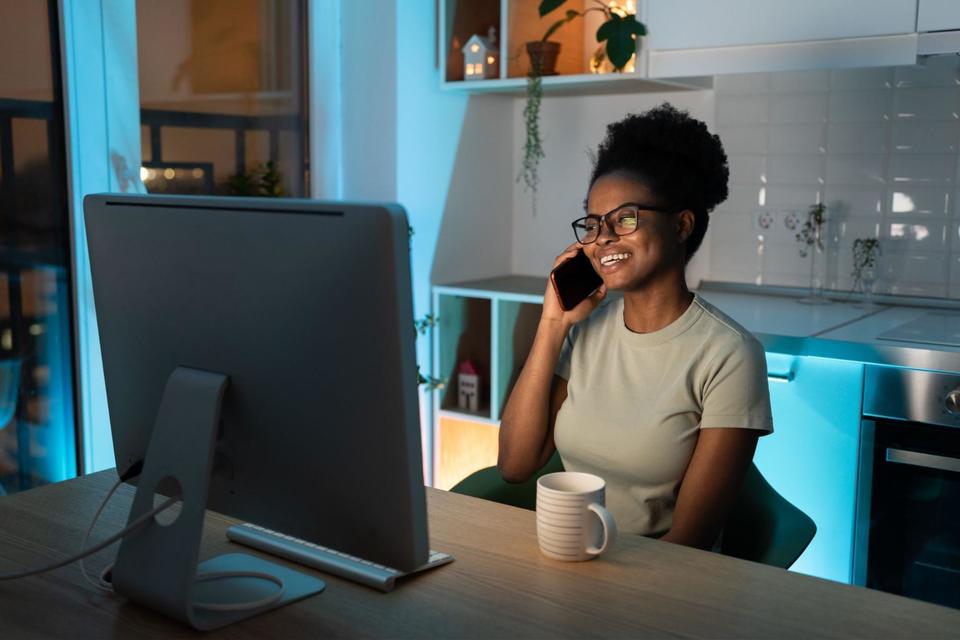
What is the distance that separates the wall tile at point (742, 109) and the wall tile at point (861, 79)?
0.22m

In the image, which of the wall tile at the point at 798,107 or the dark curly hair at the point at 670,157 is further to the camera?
→ the wall tile at the point at 798,107

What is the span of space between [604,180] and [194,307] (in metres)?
0.94

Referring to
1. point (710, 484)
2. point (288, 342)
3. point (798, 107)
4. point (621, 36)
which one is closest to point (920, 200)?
point (798, 107)

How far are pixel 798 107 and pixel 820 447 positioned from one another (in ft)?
3.61

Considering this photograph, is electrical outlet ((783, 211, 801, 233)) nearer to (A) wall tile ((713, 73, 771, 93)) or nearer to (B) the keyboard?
(A) wall tile ((713, 73, 771, 93))

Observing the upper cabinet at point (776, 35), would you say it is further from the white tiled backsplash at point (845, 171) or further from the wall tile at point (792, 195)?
the wall tile at point (792, 195)

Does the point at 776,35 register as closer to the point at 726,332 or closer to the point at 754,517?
the point at 726,332

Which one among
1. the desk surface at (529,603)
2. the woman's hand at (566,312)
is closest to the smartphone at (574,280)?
the woman's hand at (566,312)

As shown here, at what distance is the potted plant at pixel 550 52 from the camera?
9.48ft

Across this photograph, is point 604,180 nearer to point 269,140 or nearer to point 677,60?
point 677,60

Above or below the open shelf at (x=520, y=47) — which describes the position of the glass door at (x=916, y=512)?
below

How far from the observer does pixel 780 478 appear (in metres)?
2.67

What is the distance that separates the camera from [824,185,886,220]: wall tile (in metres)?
3.02

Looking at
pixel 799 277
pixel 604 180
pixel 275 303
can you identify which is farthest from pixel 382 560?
pixel 799 277
